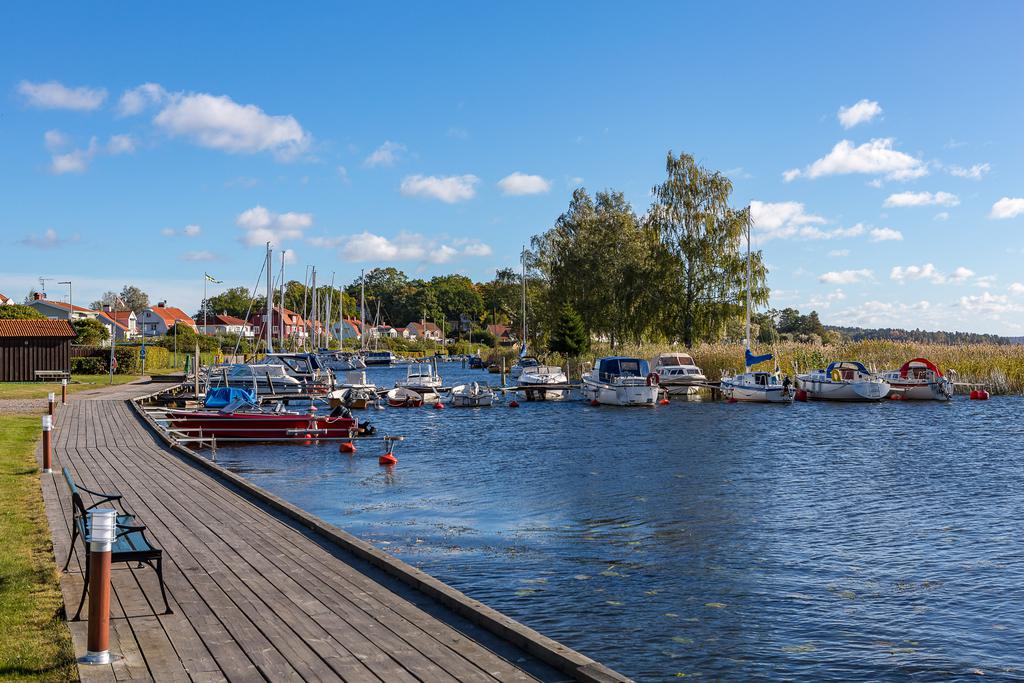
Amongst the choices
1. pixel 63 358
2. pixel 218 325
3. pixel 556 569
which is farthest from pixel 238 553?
pixel 218 325

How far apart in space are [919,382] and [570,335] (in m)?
27.5

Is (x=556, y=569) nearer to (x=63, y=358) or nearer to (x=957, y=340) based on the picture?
(x=63, y=358)

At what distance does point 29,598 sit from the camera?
896 centimetres

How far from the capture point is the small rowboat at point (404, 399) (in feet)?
177

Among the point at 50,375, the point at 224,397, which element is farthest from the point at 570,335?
the point at 224,397

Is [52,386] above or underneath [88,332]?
underneath

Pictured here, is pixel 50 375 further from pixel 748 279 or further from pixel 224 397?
pixel 748 279

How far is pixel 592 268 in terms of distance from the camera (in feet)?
246

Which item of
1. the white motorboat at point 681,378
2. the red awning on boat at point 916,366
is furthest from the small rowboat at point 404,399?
the red awning on boat at point 916,366

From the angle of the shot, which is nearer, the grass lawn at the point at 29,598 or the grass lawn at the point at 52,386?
the grass lawn at the point at 29,598

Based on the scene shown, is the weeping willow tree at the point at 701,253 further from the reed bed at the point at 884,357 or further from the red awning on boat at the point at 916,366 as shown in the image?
the red awning on boat at the point at 916,366

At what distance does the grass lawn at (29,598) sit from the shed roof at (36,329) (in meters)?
41.6

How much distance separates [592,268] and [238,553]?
213 ft

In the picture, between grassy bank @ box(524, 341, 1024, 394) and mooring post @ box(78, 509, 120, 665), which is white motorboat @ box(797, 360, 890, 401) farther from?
mooring post @ box(78, 509, 120, 665)
